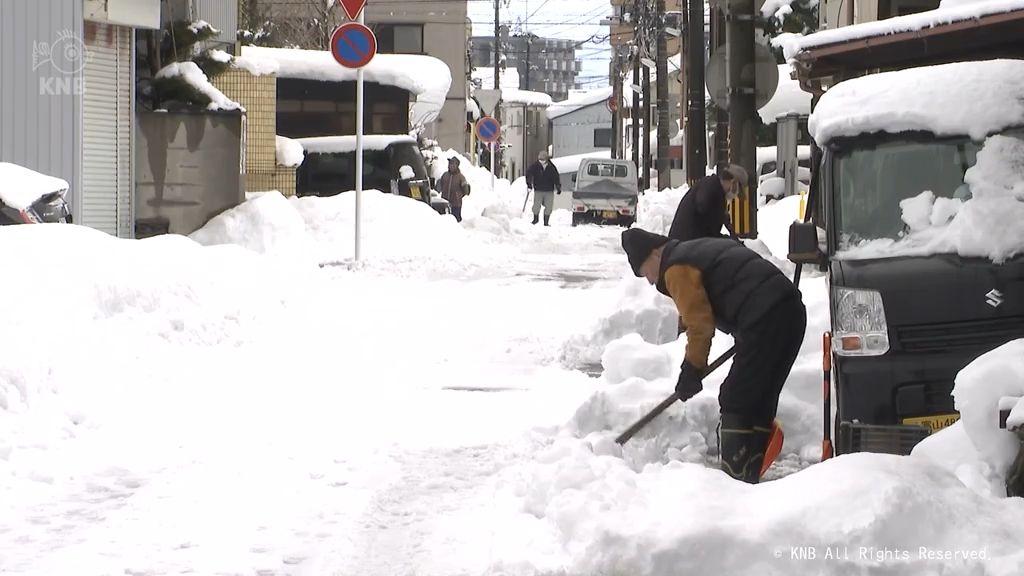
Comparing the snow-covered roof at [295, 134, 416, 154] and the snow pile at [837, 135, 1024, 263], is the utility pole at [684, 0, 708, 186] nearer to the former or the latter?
the snow-covered roof at [295, 134, 416, 154]

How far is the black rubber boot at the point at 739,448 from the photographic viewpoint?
6.18m

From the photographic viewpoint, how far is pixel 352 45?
17.5 m

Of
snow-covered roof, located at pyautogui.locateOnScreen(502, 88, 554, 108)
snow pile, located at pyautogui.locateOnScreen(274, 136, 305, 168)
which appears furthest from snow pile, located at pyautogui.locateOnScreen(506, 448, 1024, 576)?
snow-covered roof, located at pyautogui.locateOnScreen(502, 88, 554, 108)

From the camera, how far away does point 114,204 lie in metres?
17.8

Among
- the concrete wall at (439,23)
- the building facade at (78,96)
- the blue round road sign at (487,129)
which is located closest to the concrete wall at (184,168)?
A: the building facade at (78,96)

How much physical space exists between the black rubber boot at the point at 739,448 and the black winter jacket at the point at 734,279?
1.33 ft

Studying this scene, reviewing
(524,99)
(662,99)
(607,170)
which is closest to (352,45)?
(662,99)

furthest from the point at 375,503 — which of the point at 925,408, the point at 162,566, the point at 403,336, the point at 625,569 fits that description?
the point at 403,336

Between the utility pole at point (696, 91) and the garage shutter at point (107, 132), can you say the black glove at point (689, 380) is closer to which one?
the garage shutter at point (107, 132)

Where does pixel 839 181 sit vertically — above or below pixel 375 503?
above

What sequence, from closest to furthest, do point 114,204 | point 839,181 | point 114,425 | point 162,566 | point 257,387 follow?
point 162,566 < point 839,181 < point 114,425 < point 257,387 < point 114,204

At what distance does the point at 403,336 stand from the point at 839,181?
5.36m

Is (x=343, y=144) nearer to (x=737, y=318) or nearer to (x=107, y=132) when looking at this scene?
(x=107, y=132)

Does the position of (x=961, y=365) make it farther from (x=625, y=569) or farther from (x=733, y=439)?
(x=625, y=569)
